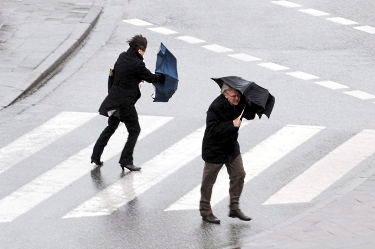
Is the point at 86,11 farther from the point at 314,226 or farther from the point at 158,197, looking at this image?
the point at 314,226

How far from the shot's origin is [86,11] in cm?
2311

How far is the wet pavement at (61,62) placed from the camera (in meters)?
12.7

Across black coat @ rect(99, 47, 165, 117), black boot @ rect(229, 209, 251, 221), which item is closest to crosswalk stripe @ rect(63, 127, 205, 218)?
black coat @ rect(99, 47, 165, 117)

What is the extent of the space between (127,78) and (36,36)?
22.4 feet

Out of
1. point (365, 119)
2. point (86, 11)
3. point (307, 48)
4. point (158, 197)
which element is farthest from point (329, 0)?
point (158, 197)

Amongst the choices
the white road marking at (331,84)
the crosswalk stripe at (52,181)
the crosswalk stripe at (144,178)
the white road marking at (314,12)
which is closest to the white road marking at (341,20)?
the white road marking at (314,12)

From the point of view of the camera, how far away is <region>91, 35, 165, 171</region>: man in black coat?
15.0 metres

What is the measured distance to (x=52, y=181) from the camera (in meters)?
15.0

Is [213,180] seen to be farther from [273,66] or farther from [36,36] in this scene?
[36,36]

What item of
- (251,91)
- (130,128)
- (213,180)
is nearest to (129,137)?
(130,128)

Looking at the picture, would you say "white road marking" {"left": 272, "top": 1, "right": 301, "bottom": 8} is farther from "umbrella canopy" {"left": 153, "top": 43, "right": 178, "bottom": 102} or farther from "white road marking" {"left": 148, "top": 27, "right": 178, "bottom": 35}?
"umbrella canopy" {"left": 153, "top": 43, "right": 178, "bottom": 102}

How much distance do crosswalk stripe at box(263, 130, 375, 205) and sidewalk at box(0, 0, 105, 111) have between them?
582 cm

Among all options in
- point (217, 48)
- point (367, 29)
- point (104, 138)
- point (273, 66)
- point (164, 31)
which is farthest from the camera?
Result: point (367, 29)

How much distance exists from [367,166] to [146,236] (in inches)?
161
